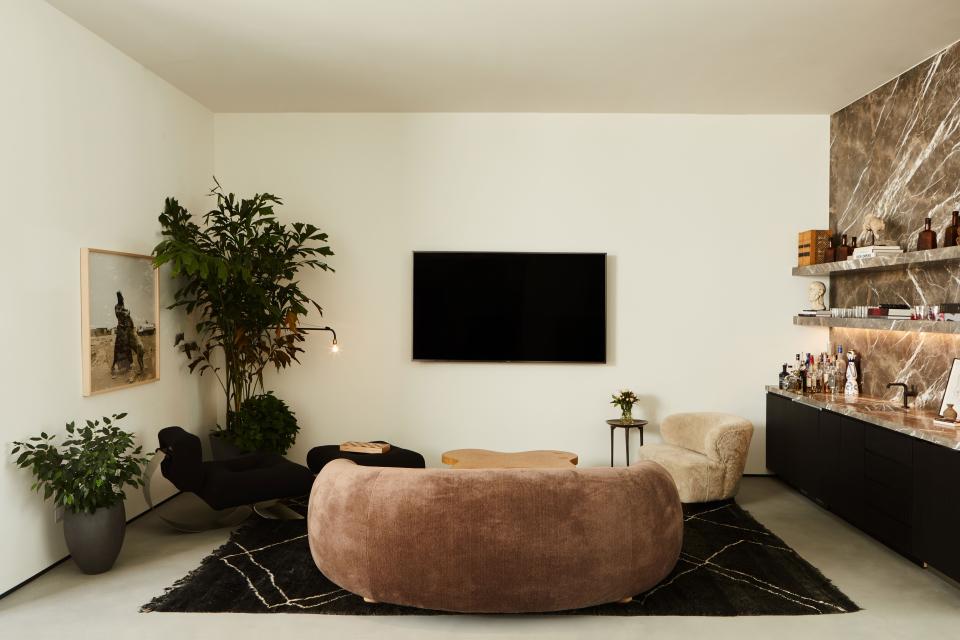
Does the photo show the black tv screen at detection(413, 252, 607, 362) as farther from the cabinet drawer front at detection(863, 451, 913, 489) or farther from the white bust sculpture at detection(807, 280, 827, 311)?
the cabinet drawer front at detection(863, 451, 913, 489)

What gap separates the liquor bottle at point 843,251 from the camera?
5141 millimetres

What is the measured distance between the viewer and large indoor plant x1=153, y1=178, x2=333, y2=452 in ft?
15.8

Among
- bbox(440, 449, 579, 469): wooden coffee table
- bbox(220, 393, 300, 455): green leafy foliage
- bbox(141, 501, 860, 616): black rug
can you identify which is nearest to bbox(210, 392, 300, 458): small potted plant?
bbox(220, 393, 300, 455): green leafy foliage

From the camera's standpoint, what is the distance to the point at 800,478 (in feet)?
16.3

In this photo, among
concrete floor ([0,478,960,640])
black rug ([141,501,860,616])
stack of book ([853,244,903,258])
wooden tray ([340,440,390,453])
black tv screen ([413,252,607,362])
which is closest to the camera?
concrete floor ([0,478,960,640])

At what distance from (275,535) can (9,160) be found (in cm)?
247

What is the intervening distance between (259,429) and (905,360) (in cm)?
452

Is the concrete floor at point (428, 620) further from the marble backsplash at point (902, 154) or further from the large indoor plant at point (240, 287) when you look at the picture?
the marble backsplash at point (902, 154)

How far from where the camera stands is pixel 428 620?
3.07 m

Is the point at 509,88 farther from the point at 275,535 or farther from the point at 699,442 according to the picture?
the point at 275,535

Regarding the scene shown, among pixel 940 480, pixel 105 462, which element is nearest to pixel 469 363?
pixel 105 462

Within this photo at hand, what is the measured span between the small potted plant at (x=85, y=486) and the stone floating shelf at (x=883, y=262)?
4.62 metres

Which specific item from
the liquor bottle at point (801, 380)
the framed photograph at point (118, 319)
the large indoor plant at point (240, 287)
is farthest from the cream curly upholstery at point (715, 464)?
the framed photograph at point (118, 319)

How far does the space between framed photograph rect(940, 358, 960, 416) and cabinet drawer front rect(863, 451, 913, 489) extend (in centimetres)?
46
